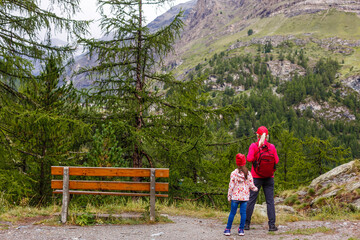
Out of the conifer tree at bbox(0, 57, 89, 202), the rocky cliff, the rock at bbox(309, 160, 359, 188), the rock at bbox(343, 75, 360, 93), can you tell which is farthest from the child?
the rock at bbox(343, 75, 360, 93)

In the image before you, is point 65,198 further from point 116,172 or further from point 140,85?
point 140,85

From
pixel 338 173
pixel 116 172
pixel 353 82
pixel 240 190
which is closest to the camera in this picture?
pixel 240 190

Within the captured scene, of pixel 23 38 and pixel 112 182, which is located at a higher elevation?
pixel 23 38

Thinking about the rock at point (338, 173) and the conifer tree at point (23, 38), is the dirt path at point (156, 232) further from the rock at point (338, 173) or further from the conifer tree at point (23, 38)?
the rock at point (338, 173)

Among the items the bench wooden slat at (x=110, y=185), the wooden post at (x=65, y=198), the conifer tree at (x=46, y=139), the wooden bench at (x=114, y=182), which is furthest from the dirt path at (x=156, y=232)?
the conifer tree at (x=46, y=139)

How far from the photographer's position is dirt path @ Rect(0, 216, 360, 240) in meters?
4.78

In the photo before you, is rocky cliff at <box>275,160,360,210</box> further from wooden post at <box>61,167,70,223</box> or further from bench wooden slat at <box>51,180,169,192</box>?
wooden post at <box>61,167,70,223</box>

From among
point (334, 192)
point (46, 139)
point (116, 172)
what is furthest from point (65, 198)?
point (334, 192)

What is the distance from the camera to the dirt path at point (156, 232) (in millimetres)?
4781

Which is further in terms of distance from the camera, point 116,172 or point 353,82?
point 353,82

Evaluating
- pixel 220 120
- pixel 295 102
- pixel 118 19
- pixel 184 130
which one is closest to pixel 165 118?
pixel 184 130

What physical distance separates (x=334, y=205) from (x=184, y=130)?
5232mm

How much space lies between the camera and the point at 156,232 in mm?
5156

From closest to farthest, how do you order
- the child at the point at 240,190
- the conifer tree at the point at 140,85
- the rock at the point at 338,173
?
the child at the point at 240,190 → the conifer tree at the point at 140,85 → the rock at the point at 338,173
